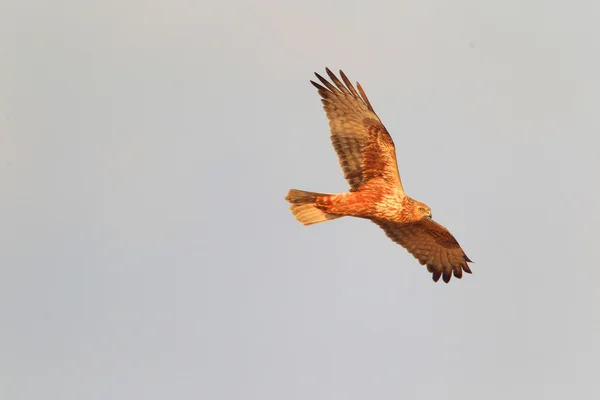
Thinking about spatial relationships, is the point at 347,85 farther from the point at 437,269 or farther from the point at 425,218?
the point at 437,269

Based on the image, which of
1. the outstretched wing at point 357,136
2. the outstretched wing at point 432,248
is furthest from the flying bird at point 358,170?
the outstretched wing at point 432,248

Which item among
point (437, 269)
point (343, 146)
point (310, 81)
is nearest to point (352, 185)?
point (343, 146)

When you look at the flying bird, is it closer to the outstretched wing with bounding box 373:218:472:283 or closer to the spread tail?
the spread tail

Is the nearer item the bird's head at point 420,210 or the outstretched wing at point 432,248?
the bird's head at point 420,210

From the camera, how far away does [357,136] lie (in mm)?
20391

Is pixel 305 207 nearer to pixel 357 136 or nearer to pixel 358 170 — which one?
pixel 358 170

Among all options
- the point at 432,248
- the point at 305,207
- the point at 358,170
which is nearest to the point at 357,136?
the point at 358,170

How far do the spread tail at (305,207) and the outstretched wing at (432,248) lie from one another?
2.78 m

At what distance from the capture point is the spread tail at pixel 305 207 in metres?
20.0

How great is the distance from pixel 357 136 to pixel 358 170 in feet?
2.18

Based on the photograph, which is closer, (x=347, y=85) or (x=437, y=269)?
(x=347, y=85)

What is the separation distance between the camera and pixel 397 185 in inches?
803

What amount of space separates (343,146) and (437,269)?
4.11 metres

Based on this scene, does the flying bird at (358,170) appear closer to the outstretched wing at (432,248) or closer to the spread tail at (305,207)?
the spread tail at (305,207)
